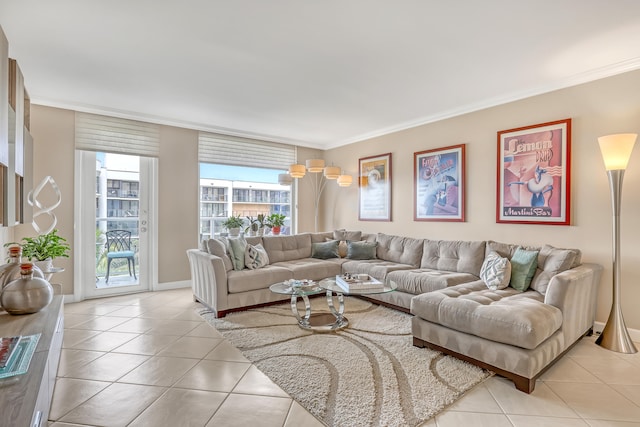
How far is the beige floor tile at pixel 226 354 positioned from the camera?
2602mm

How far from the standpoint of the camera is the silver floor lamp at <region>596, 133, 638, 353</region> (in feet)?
8.86

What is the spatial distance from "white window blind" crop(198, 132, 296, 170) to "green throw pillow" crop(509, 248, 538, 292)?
4145mm

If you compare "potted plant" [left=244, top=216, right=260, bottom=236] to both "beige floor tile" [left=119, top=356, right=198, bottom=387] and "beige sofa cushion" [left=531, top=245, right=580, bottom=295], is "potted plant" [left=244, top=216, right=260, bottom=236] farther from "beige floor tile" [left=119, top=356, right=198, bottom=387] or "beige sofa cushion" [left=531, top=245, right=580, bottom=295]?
"beige sofa cushion" [left=531, top=245, right=580, bottom=295]

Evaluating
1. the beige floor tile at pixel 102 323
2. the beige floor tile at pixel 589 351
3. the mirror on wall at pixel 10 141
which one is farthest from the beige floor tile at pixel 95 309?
the beige floor tile at pixel 589 351

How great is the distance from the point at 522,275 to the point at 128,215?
4.98m

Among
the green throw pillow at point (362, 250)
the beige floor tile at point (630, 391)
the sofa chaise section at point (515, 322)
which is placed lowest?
the beige floor tile at point (630, 391)

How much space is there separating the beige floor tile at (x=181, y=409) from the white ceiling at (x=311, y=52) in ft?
8.29

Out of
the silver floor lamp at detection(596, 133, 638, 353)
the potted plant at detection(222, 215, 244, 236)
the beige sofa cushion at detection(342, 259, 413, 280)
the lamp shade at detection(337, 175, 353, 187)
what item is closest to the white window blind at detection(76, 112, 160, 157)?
the potted plant at detection(222, 215, 244, 236)

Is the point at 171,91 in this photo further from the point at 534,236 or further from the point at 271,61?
the point at 534,236

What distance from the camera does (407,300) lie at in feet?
11.9

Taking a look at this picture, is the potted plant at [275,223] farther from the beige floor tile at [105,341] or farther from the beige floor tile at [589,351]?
the beige floor tile at [589,351]

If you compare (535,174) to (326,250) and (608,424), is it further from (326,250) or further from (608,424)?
(326,250)

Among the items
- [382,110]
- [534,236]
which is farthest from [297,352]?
[382,110]

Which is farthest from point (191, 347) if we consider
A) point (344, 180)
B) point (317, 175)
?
A: point (317, 175)
